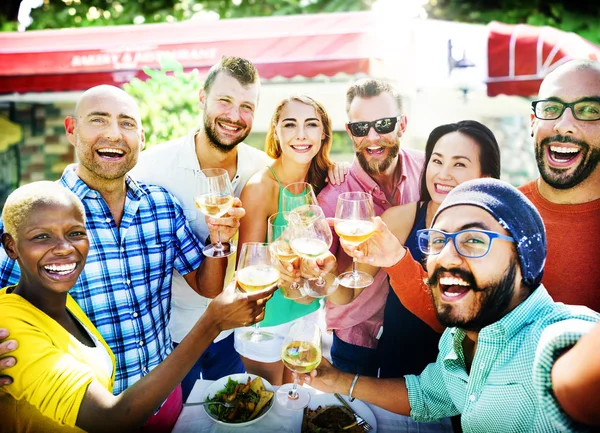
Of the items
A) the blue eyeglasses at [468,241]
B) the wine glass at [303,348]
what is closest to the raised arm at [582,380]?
the blue eyeglasses at [468,241]

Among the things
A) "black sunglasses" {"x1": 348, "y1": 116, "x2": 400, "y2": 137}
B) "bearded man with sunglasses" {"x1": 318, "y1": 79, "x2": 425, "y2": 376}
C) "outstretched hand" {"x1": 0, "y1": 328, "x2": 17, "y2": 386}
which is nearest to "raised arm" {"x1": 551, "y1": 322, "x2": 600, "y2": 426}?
"bearded man with sunglasses" {"x1": 318, "y1": 79, "x2": 425, "y2": 376}

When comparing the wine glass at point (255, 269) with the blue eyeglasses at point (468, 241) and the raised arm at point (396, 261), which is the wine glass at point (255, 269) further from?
the blue eyeglasses at point (468, 241)

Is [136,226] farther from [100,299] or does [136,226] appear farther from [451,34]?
[451,34]

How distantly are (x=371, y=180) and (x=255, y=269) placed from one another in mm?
1034

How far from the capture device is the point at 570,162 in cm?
206

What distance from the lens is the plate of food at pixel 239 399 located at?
2074 mm

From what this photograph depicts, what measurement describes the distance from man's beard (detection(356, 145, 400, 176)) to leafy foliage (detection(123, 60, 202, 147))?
64.0 inches

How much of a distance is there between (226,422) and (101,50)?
4445 mm

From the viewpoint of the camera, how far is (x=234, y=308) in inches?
71.7

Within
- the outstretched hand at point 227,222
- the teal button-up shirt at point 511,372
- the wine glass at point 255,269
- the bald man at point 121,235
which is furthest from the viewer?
the outstretched hand at point 227,222

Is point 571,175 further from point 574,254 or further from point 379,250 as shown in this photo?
point 379,250

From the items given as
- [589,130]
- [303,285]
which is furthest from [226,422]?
[589,130]

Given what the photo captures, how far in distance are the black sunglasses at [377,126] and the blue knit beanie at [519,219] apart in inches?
35.7

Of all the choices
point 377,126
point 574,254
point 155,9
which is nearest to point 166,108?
point 377,126
